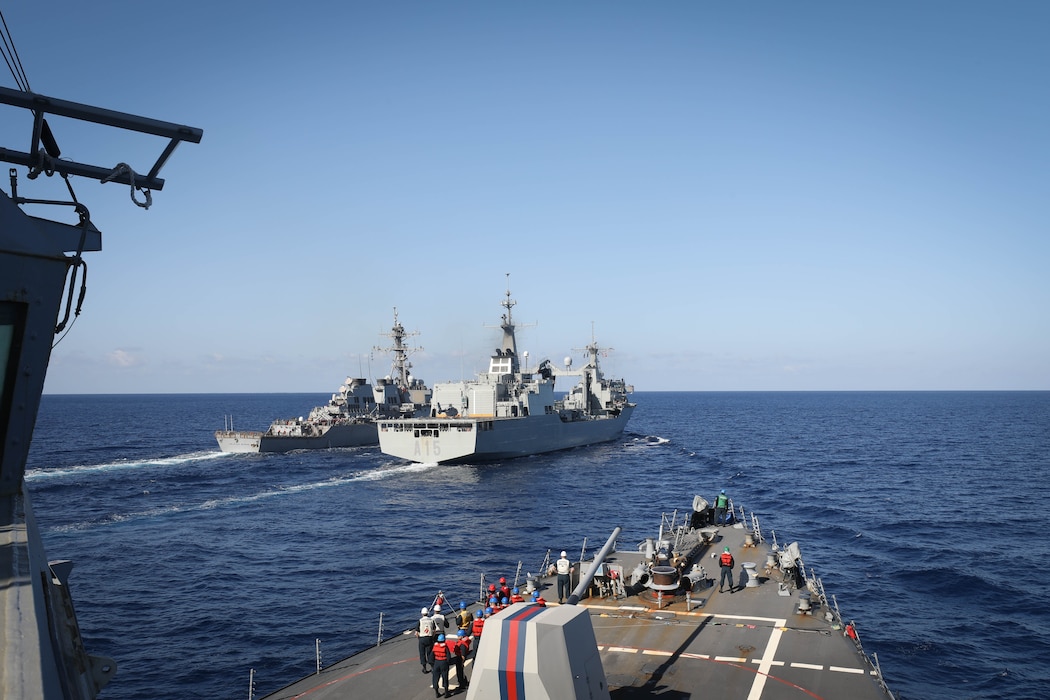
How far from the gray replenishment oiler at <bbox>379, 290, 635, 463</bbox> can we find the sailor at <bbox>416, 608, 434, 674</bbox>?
180ft

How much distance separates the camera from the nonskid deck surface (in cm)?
1555

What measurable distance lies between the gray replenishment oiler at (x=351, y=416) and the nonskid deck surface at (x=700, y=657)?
72.0 metres

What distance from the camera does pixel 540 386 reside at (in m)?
85.7

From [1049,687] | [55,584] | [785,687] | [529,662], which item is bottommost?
[1049,687]

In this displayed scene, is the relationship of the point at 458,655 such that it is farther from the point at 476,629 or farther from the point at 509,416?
the point at 509,416

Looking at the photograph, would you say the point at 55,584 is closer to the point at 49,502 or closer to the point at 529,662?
the point at 529,662

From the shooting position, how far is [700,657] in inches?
678

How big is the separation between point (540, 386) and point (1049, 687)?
64634 mm

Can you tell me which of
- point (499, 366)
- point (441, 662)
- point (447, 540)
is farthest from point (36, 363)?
point (499, 366)

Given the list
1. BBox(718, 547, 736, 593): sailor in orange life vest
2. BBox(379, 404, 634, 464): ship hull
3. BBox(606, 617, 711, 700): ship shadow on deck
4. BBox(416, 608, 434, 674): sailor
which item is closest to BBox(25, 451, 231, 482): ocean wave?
BBox(379, 404, 634, 464): ship hull

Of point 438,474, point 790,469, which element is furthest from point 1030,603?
point 438,474

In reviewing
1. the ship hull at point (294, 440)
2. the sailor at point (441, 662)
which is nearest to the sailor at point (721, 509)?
the sailor at point (441, 662)

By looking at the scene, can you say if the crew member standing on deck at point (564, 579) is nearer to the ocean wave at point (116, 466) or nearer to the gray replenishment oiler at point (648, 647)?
the gray replenishment oiler at point (648, 647)

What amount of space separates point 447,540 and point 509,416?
3821cm
